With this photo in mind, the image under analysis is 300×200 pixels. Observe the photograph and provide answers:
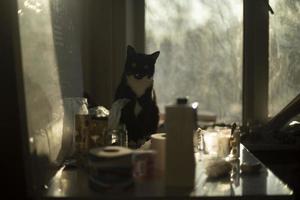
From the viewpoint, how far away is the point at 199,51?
2074mm

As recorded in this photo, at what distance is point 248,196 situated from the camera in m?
0.94

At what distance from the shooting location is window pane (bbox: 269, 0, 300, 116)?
80.4 inches

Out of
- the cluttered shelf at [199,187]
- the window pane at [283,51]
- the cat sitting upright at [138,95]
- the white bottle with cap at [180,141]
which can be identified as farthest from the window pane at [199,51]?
the white bottle with cap at [180,141]

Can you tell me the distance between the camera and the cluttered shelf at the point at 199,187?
0.94m

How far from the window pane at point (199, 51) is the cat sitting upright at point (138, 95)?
0.61 m

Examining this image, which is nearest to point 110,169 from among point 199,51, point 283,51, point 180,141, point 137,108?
point 180,141

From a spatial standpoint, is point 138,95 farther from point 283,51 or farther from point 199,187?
point 283,51

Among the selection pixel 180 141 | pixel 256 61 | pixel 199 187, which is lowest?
pixel 199 187

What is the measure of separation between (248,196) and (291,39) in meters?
1.34

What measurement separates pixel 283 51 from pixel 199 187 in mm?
1288

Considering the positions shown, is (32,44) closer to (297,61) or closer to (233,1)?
(233,1)

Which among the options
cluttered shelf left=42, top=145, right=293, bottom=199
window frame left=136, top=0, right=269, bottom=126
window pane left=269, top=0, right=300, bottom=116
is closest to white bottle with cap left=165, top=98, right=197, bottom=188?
cluttered shelf left=42, top=145, right=293, bottom=199

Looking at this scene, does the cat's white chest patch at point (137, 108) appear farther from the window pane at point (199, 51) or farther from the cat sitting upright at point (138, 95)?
the window pane at point (199, 51)

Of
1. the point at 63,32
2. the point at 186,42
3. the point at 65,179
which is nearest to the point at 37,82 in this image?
the point at 65,179
